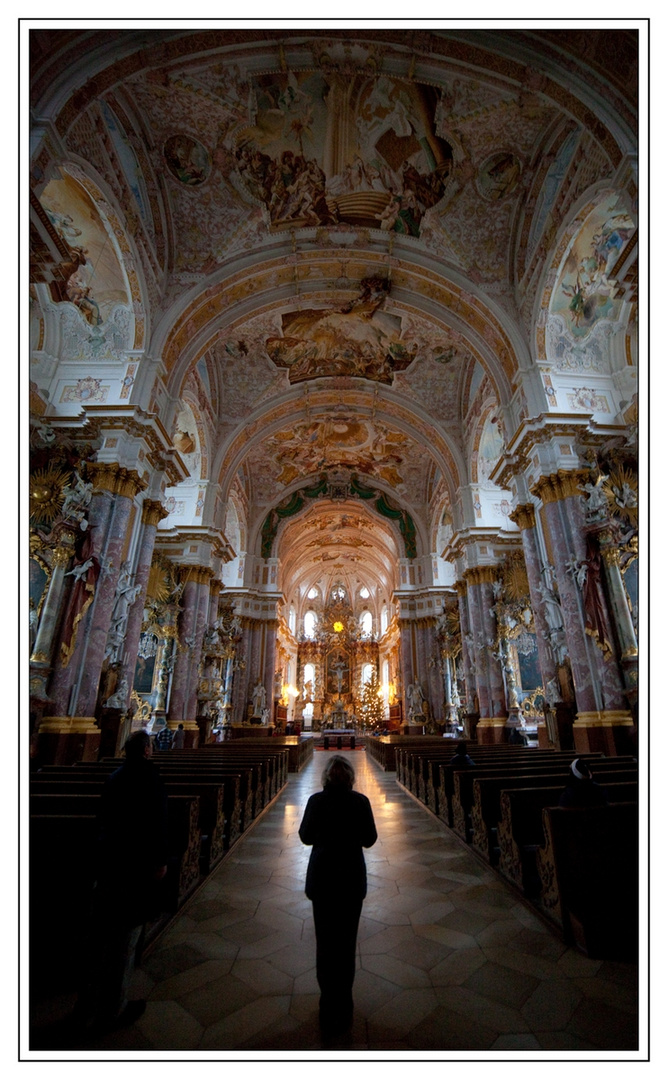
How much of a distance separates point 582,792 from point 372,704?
35580 millimetres

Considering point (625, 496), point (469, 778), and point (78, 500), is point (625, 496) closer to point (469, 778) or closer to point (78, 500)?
point (469, 778)

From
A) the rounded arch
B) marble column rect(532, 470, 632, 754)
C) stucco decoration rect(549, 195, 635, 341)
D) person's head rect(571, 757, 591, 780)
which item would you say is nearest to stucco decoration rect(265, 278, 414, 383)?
stucco decoration rect(549, 195, 635, 341)

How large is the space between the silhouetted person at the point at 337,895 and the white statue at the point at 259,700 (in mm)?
20941

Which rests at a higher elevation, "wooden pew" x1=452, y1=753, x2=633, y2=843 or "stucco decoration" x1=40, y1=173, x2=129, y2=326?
"stucco decoration" x1=40, y1=173, x2=129, y2=326

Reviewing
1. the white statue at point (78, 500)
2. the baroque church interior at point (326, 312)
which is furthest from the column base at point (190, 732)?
the white statue at point (78, 500)

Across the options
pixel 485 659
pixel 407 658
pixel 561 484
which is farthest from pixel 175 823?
pixel 407 658

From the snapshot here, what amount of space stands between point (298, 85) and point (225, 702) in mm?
20119

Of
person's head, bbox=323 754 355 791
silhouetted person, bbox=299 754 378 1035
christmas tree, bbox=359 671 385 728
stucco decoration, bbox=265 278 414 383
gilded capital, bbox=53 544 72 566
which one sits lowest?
christmas tree, bbox=359 671 385 728

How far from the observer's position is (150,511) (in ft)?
36.3

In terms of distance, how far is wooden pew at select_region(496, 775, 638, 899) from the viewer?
4.28 m

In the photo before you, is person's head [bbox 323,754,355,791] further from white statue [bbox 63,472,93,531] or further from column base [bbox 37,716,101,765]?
white statue [bbox 63,472,93,531]

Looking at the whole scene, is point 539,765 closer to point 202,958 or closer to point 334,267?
point 202,958

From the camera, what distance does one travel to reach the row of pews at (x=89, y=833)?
2980 mm

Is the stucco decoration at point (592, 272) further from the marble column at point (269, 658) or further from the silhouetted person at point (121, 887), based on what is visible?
the marble column at point (269, 658)
